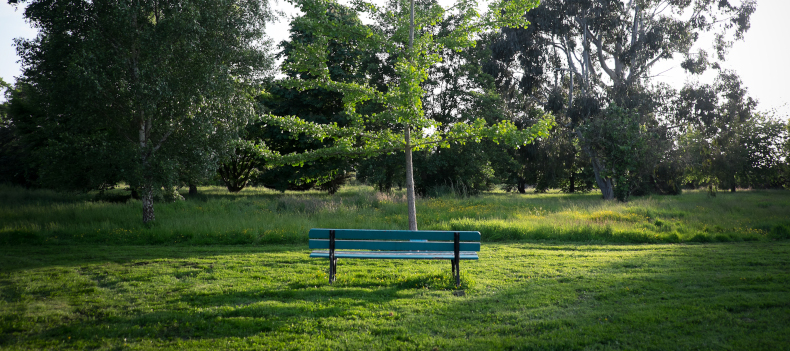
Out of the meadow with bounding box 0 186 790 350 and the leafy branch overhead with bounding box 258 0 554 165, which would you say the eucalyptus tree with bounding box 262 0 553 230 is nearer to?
the leafy branch overhead with bounding box 258 0 554 165

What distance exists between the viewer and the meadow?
4.02 m

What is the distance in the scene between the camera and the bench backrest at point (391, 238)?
627 centimetres

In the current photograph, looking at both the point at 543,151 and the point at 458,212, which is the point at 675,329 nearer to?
the point at 458,212

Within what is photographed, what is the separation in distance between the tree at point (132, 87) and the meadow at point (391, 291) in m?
2.03

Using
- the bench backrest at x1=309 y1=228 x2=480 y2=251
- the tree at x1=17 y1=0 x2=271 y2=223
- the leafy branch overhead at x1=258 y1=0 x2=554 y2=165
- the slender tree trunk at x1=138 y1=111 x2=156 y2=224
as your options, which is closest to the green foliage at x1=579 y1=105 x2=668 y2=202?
the leafy branch overhead at x1=258 y1=0 x2=554 y2=165

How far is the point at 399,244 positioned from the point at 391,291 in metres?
0.76

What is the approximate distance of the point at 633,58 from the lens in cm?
2517

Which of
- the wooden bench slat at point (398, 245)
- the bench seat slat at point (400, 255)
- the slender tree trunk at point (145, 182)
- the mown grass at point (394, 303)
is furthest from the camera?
the slender tree trunk at point (145, 182)

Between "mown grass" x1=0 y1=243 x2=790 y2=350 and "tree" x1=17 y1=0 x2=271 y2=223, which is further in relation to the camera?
"tree" x1=17 y1=0 x2=271 y2=223

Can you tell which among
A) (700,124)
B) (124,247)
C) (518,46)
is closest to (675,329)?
(124,247)

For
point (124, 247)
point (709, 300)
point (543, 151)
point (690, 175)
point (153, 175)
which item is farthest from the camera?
point (690, 175)

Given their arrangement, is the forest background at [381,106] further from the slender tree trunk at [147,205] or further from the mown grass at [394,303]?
the mown grass at [394,303]

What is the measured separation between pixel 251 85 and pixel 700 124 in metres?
27.5

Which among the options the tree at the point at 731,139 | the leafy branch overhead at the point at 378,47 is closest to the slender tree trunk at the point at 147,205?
the leafy branch overhead at the point at 378,47
